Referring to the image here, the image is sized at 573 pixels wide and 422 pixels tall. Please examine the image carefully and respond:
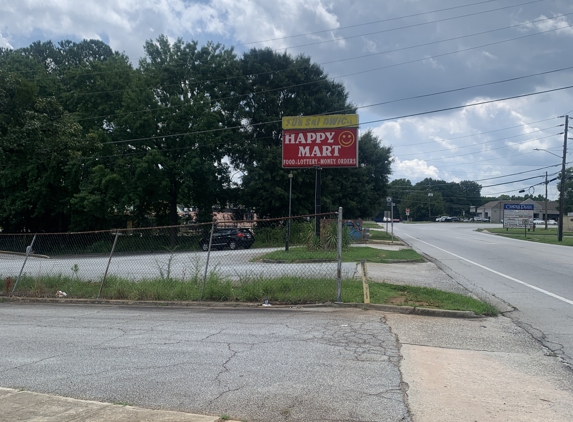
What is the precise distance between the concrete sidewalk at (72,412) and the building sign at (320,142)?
2033cm

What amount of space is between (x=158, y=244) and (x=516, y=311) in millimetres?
9517

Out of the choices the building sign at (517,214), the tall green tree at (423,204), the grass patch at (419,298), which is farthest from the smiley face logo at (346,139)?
the tall green tree at (423,204)

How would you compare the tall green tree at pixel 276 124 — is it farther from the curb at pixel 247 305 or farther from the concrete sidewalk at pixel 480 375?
the concrete sidewalk at pixel 480 375

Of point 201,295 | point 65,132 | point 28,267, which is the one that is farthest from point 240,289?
point 65,132

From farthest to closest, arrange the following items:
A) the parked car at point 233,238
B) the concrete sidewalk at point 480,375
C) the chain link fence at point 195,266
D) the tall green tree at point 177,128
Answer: the tall green tree at point 177,128
the parked car at point 233,238
the chain link fence at point 195,266
the concrete sidewalk at point 480,375

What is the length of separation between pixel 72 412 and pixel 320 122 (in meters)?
21.0

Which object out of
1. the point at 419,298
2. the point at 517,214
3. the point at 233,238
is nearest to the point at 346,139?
the point at 233,238

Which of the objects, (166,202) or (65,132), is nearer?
(65,132)

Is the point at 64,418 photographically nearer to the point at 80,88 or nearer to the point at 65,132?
the point at 65,132

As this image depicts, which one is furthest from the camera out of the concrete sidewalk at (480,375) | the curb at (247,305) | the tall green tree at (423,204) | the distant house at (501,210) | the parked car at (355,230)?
A: the tall green tree at (423,204)

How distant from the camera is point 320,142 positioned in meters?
24.2

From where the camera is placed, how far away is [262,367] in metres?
5.80

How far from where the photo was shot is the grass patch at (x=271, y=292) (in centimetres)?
1014

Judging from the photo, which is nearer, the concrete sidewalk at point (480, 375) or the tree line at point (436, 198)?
the concrete sidewalk at point (480, 375)
